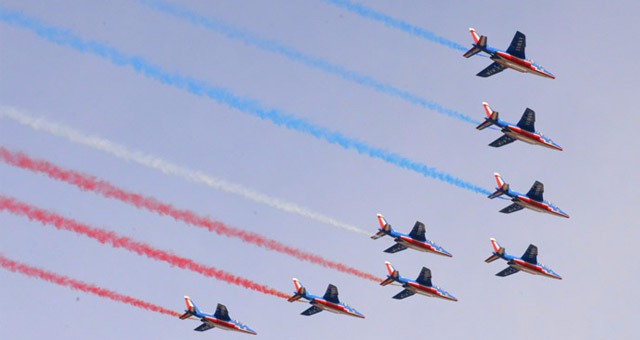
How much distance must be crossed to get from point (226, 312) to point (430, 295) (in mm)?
17448

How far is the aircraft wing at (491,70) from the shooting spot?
274ft

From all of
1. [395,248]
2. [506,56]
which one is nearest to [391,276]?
[395,248]

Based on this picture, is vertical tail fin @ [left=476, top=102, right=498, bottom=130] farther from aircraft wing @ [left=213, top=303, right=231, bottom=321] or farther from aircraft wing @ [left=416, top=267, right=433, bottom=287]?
aircraft wing @ [left=213, top=303, right=231, bottom=321]

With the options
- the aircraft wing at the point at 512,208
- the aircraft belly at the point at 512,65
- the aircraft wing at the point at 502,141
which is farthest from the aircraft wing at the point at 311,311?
the aircraft belly at the point at 512,65

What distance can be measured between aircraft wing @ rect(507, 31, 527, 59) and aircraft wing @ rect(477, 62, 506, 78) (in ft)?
4.17

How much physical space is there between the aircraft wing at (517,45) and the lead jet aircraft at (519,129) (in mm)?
4674

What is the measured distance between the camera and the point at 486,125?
85.6 m

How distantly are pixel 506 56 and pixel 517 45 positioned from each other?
116 cm

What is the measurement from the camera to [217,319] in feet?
274

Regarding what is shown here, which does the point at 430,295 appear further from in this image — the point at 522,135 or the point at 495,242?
the point at 522,135

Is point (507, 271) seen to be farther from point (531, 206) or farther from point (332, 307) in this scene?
point (332, 307)

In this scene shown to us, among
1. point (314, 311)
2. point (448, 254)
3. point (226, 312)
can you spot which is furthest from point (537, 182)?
point (226, 312)

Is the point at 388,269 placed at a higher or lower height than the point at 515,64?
lower

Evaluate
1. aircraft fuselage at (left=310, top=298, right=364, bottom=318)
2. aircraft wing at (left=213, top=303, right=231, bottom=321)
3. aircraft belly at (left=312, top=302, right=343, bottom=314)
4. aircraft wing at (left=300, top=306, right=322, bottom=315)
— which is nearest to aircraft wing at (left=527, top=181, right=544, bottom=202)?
aircraft fuselage at (left=310, top=298, right=364, bottom=318)
